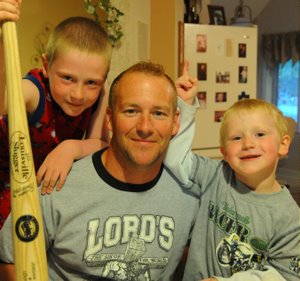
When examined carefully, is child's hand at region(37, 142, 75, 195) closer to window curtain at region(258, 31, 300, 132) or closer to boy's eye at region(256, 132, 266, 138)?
boy's eye at region(256, 132, 266, 138)

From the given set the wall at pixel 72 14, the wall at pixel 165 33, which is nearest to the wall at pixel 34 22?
the wall at pixel 72 14

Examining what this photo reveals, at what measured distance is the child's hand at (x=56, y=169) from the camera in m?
1.11

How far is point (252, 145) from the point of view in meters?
1.13

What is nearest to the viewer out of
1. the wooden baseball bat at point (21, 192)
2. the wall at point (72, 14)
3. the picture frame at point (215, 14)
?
the wooden baseball bat at point (21, 192)

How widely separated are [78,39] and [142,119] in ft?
1.22

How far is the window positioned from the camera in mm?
6535

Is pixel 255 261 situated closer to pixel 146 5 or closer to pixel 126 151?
pixel 126 151

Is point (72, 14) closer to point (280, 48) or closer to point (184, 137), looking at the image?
point (184, 137)

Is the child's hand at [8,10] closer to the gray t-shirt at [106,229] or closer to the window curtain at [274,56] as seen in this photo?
the gray t-shirt at [106,229]

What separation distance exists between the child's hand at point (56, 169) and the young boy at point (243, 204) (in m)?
0.28

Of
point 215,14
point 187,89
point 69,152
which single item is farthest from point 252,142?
point 215,14

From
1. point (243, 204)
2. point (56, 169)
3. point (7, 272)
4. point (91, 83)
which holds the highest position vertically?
point (91, 83)

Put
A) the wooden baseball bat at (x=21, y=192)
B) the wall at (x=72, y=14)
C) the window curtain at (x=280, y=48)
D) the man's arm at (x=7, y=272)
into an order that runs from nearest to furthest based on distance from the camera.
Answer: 1. the wooden baseball bat at (x=21, y=192)
2. the man's arm at (x=7, y=272)
3. the wall at (x=72, y=14)
4. the window curtain at (x=280, y=48)

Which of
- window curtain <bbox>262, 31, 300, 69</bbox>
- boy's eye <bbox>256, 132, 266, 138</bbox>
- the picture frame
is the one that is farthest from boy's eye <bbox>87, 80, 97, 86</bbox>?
window curtain <bbox>262, 31, 300, 69</bbox>
